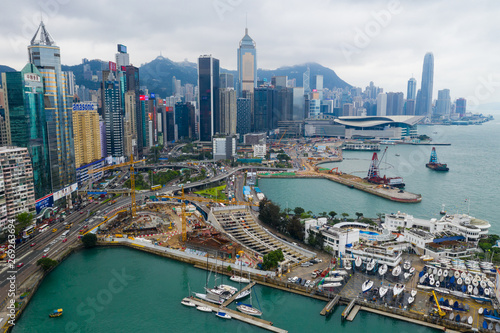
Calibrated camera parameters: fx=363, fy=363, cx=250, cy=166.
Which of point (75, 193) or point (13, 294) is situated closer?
point (13, 294)

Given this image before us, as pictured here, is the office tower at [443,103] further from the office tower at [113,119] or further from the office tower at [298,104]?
the office tower at [113,119]

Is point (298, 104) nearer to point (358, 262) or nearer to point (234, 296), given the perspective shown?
point (358, 262)

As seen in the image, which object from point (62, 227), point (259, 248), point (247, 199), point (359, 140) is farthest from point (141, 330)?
point (359, 140)

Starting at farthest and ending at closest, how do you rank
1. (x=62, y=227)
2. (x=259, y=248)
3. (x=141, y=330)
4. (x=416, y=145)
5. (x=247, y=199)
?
(x=416, y=145) → (x=247, y=199) → (x=62, y=227) → (x=259, y=248) → (x=141, y=330)

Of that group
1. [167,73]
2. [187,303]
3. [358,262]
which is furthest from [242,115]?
[167,73]

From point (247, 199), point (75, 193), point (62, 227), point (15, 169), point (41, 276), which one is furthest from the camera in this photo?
point (247, 199)

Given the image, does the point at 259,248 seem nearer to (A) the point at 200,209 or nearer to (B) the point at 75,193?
(A) the point at 200,209

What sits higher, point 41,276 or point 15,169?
point 15,169

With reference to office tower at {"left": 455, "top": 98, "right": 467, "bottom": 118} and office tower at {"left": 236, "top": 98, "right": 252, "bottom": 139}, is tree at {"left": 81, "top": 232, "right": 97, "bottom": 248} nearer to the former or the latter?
office tower at {"left": 236, "top": 98, "right": 252, "bottom": 139}

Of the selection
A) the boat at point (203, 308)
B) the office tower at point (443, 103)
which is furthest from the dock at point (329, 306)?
the office tower at point (443, 103)
